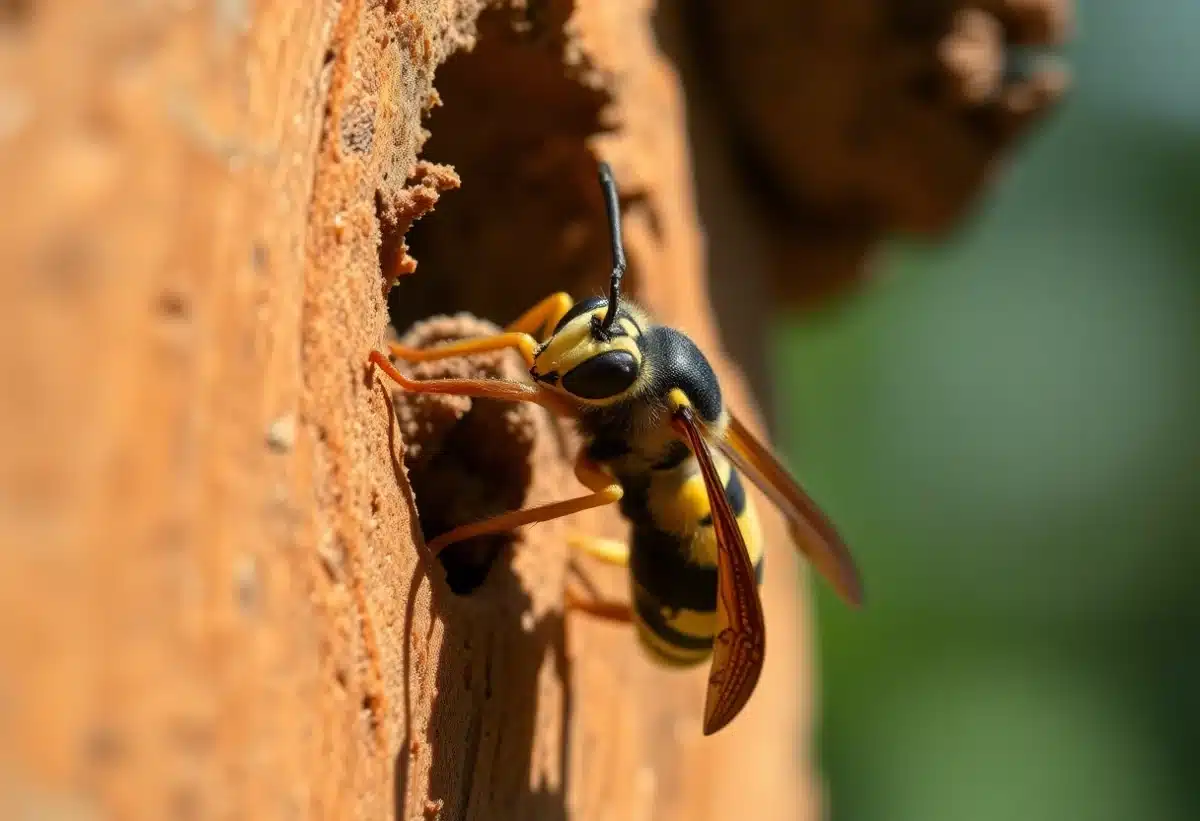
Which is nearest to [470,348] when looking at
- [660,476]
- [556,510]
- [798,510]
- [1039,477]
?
[556,510]

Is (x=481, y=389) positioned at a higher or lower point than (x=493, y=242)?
lower

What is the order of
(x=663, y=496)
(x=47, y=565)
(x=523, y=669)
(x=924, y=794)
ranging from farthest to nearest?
(x=924, y=794), (x=663, y=496), (x=523, y=669), (x=47, y=565)

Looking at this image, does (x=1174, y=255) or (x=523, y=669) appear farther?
(x=1174, y=255)

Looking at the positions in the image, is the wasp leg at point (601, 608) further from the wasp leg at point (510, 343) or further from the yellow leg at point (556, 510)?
the wasp leg at point (510, 343)

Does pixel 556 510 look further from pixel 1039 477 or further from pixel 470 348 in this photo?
pixel 1039 477

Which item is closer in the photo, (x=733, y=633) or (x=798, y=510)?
(x=733, y=633)

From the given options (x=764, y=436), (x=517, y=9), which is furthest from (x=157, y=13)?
(x=764, y=436)

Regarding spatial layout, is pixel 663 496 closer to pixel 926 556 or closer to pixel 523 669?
pixel 523 669
